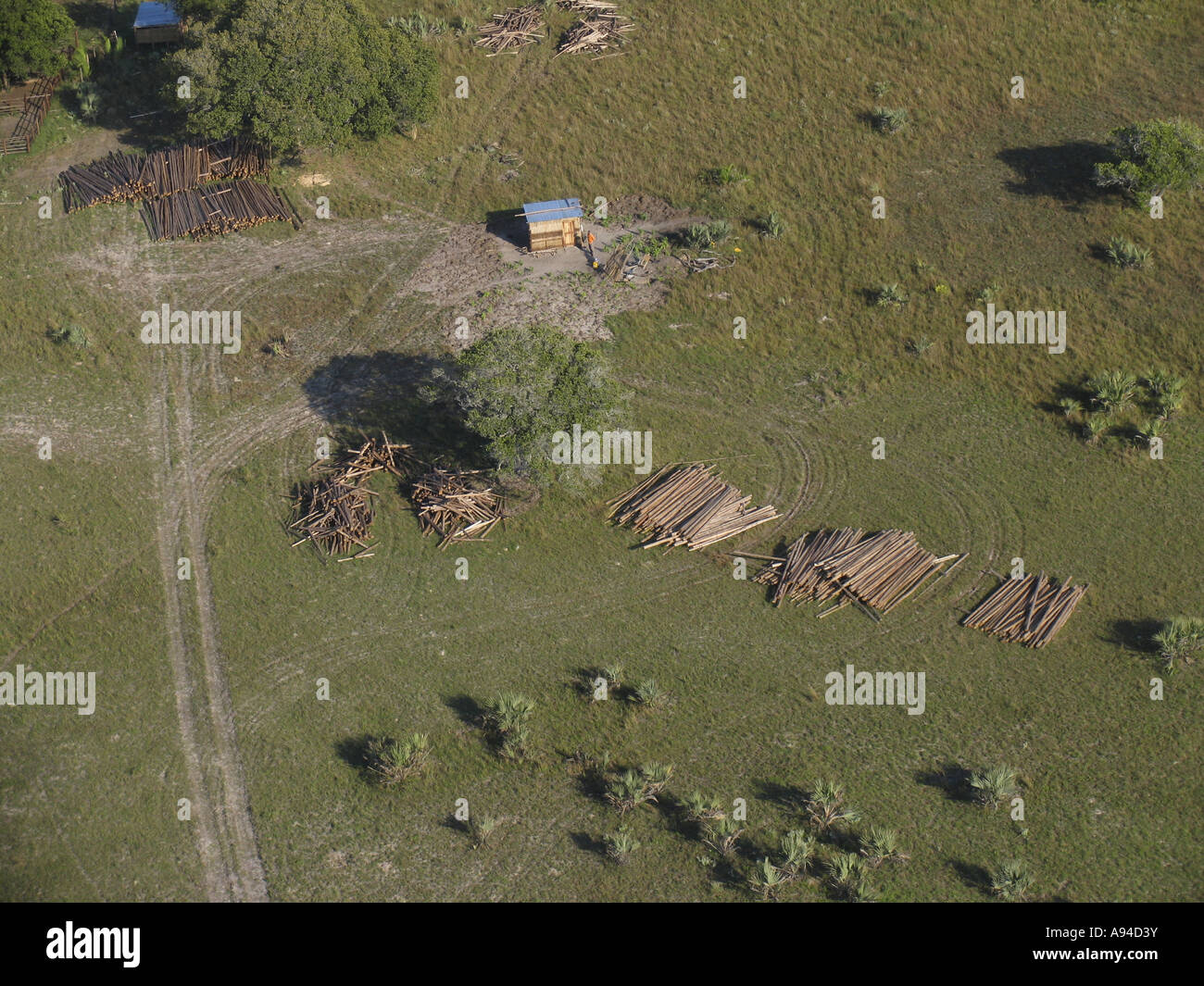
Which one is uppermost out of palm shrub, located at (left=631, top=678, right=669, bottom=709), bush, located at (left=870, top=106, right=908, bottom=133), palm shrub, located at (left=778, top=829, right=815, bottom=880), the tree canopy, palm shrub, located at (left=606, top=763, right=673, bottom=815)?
bush, located at (left=870, top=106, right=908, bottom=133)

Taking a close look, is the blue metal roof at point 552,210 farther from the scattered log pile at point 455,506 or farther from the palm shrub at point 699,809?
the palm shrub at point 699,809

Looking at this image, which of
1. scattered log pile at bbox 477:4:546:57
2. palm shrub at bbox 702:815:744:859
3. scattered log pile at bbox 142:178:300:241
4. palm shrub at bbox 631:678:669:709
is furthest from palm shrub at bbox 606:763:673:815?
scattered log pile at bbox 477:4:546:57

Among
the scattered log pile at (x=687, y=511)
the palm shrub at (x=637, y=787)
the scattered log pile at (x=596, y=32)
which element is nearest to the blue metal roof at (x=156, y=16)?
the scattered log pile at (x=596, y=32)

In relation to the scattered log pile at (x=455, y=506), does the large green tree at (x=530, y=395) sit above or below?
above

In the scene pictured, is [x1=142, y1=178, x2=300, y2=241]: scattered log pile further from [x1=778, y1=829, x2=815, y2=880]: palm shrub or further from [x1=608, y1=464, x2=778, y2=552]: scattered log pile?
[x1=778, y1=829, x2=815, y2=880]: palm shrub

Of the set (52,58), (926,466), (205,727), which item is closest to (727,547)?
(926,466)

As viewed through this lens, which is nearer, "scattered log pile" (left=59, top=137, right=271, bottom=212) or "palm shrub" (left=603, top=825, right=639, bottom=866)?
"palm shrub" (left=603, top=825, right=639, bottom=866)

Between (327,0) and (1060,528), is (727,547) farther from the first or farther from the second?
(327,0)
